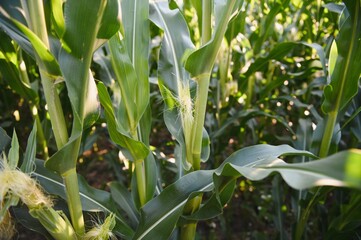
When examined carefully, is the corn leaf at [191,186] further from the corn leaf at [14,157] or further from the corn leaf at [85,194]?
the corn leaf at [14,157]

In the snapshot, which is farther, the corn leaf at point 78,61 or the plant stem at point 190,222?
the plant stem at point 190,222

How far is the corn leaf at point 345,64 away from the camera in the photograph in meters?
1.07

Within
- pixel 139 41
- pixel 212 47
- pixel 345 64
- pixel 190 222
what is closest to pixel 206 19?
pixel 212 47

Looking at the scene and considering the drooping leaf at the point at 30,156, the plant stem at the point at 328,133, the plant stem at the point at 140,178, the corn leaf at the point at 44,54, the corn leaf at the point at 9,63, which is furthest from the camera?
the corn leaf at the point at 9,63

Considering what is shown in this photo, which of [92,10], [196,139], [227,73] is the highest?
[92,10]

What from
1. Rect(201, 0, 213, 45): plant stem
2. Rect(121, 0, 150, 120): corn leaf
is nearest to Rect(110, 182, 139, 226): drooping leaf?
Rect(121, 0, 150, 120): corn leaf

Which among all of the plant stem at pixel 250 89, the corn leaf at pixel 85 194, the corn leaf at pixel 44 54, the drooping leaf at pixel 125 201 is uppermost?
the corn leaf at pixel 44 54

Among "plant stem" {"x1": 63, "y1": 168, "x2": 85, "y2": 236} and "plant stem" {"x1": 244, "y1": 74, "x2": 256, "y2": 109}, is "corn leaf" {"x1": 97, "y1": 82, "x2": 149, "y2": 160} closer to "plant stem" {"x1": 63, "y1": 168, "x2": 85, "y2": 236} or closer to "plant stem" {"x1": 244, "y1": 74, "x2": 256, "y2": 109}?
"plant stem" {"x1": 63, "y1": 168, "x2": 85, "y2": 236}

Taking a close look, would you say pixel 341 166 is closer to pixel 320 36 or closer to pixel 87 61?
pixel 87 61

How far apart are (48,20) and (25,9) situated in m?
0.13

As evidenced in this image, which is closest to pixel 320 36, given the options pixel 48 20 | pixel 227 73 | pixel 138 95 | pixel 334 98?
pixel 227 73

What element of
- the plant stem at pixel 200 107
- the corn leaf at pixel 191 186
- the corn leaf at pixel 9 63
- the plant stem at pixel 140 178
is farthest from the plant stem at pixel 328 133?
the corn leaf at pixel 9 63

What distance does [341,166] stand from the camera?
1.79ft

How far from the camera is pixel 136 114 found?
1038 mm
